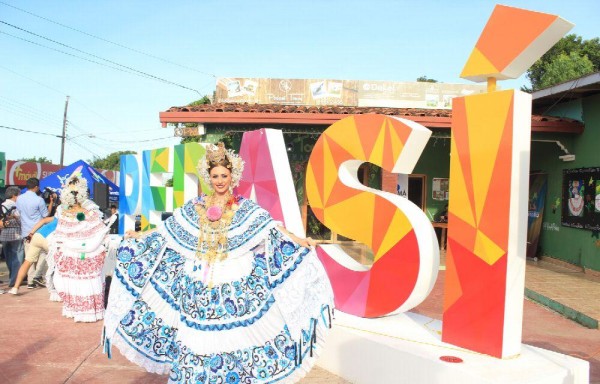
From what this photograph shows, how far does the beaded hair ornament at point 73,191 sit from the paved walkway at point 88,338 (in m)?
1.42

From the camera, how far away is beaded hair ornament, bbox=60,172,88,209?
665 cm

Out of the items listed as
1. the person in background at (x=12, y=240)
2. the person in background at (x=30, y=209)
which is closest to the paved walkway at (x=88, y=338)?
the person in background at (x=12, y=240)

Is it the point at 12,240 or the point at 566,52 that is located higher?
the point at 566,52

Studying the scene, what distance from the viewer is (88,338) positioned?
5609 mm

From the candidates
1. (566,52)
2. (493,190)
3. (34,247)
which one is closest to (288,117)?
(34,247)

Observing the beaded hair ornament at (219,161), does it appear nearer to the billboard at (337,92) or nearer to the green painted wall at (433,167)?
the green painted wall at (433,167)

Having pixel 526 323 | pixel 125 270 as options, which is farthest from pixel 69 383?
pixel 526 323

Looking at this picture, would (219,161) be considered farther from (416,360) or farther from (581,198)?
(581,198)

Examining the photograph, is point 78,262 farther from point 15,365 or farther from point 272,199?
point 272,199

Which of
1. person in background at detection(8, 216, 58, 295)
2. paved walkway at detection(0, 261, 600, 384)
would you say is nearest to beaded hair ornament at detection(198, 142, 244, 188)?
paved walkway at detection(0, 261, 600, 384)

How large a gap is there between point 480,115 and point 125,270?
2.83 metres

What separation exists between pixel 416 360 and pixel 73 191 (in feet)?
15.8

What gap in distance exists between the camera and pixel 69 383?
429 centimetres

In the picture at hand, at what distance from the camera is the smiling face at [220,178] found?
3.65 metres
